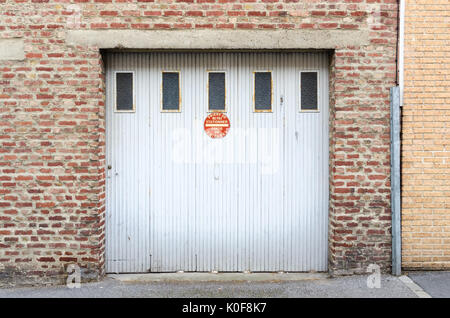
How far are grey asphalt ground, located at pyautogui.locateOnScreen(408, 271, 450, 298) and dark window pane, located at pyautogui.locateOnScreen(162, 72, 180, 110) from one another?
12.3ft

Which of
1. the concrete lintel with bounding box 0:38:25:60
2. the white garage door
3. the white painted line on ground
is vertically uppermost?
the concrete lintel with bounding box 0:38:25:60

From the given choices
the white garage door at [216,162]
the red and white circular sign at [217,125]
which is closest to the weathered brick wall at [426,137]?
the white garage door at [216,162]

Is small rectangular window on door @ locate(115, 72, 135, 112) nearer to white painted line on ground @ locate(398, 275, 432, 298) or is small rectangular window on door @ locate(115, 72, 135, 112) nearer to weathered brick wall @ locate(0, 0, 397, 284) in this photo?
weathered brick wall @ locate(0, 0, 397, 284)

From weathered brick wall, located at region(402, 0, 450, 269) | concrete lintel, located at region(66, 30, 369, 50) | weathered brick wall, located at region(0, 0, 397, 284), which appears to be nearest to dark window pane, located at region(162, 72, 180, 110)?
concrete lintel, located at region(66, 30, 369, 50)

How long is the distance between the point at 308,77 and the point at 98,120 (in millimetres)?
2815

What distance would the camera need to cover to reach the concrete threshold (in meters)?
5.33

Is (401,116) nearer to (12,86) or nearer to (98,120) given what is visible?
(98,120)

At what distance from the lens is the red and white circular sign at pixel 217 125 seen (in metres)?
5.56

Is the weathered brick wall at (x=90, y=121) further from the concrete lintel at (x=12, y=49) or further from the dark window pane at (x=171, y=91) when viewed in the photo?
the dark window pane at (x=171, y=91)

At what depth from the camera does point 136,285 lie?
203 inches

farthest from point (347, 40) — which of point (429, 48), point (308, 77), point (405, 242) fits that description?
point (405, 242)

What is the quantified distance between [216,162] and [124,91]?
1.56 meters

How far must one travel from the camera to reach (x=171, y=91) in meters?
5.56

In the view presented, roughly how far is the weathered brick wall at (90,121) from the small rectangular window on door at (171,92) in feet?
2.13
